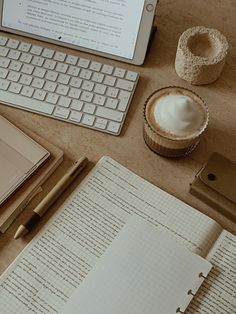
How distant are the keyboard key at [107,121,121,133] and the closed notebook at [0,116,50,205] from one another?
0.10 m

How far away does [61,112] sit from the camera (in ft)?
2.36

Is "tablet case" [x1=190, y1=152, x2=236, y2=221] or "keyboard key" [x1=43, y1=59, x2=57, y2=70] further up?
"keyboard key" [x1=43, y1=59, x2=57, y2=70]

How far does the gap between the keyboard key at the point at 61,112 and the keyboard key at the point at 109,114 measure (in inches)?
1.7

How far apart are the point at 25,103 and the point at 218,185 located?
0.30 m

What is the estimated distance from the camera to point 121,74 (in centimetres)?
75

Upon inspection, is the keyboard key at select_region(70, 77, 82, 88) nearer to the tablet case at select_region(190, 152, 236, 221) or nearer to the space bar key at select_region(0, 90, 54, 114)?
the space bar key at select_region(0, 90, 54, 114)

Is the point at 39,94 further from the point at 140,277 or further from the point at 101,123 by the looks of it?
the point at 140,277

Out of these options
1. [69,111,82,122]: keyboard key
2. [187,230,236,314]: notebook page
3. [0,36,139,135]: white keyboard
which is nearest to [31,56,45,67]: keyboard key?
[0,36,139,135]: white keyboard

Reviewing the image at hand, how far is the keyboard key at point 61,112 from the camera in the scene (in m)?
0.72

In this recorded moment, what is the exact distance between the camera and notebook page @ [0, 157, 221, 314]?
587mm

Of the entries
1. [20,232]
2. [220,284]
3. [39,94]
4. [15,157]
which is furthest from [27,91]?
[220,284]

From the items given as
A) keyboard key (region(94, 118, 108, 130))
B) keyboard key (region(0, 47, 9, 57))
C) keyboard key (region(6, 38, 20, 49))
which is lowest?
keyboard key (region(94, 118, 108, 130))

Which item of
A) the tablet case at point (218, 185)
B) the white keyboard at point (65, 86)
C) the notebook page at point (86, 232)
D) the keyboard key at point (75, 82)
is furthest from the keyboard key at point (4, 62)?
the tablet case at point (218, 185)

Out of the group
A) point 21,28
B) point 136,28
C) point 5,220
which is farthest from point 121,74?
point 5,220
